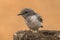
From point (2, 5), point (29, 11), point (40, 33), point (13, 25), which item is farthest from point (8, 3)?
point (40, 33)

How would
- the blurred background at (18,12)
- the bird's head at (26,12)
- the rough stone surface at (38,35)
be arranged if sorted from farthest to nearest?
the blurred background at (18,12)
the bird's head at (26,12)
the rough stone surface at (38,35)

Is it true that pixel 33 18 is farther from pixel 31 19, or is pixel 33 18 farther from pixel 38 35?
pixel 38 35

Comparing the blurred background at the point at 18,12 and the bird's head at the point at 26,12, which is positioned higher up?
the blurred background at the point at 18,12

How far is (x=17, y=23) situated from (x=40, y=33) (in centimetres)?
433

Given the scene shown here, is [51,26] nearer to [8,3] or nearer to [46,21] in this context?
[46,21]

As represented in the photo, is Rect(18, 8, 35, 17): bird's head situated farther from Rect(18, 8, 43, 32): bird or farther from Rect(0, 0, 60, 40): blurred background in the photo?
Rect(0, 0, 60, 40): blurred background

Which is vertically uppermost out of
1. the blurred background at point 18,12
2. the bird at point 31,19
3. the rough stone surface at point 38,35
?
the blurred background at point 18,12

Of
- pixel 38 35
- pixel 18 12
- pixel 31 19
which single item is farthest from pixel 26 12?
pixel 18 12

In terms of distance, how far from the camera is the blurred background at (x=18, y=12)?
859cm

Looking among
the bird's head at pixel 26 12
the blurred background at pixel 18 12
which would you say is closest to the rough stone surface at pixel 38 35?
the bird's head at pixel 26 12

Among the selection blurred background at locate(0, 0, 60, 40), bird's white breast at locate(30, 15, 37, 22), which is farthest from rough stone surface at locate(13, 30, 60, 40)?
blurred background at locate(0, 0, 60, 40)

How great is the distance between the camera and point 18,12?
29.3 feet

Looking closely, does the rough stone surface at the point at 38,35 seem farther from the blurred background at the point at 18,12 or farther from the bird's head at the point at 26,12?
the blurred background at the point at 18,12

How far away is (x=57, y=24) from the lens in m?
8.84
